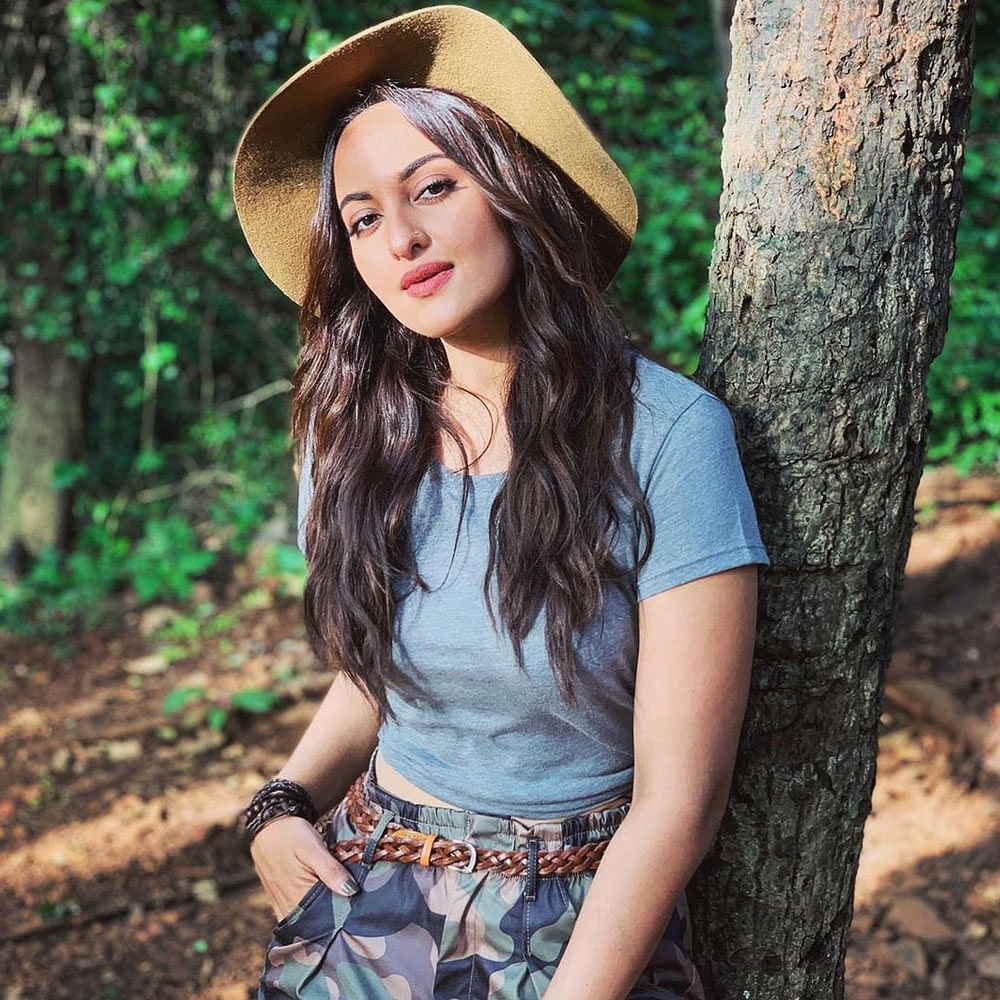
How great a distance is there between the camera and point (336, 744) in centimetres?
Answer: 193

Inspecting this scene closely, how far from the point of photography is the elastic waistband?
158 centimetres

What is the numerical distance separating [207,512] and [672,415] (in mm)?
4853

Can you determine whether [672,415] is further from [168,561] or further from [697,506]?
[168,561]

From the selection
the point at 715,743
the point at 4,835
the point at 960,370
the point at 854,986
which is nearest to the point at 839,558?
the point at 715,743

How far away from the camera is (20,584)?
19.6 ft

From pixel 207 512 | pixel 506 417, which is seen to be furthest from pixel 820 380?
pixel 207 512

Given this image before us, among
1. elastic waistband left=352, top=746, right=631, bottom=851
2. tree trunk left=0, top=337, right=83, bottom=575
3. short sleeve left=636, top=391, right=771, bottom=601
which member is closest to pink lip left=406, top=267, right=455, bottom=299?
short sleeve left=636, top=391, right=771, bottom=601

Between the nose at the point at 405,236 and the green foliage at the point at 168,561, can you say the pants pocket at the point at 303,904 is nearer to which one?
the nose at the point at 405,236

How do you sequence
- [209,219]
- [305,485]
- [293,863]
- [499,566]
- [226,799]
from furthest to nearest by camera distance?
[209,219], [226,799], [305,485], [293,863], [499,566]

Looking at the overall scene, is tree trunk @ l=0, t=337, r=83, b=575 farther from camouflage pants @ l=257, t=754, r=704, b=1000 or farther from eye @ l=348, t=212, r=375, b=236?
camouflage pants @ l=257, t=754, r=704, b=1000

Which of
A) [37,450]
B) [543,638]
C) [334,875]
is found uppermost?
[543,638]

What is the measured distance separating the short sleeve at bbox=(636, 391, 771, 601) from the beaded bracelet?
0.73m

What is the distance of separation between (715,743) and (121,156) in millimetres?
4193

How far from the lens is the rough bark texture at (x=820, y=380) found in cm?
146
